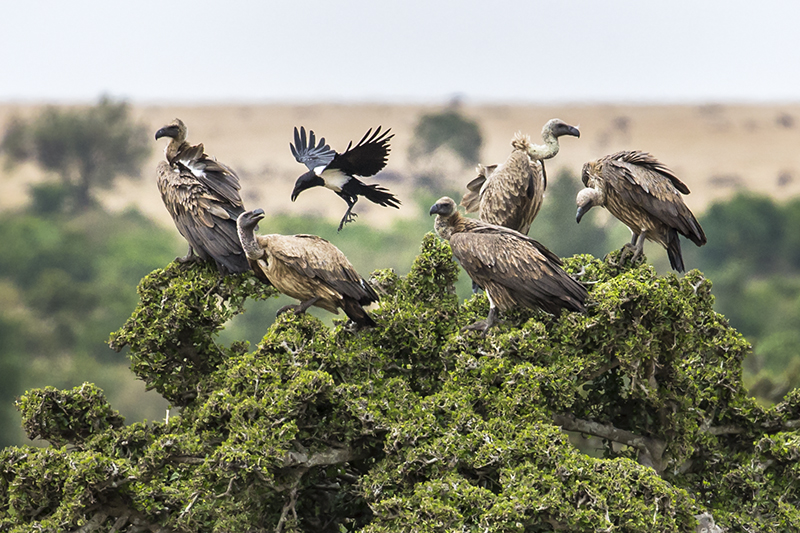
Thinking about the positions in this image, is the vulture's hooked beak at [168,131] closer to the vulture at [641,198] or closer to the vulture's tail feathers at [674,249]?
the vulture at [641,198]

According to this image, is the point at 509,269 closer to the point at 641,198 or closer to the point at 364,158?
the point at 641,198

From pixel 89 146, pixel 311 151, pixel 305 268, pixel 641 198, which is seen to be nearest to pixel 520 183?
pixel 641 198

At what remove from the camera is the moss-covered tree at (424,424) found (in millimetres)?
10000

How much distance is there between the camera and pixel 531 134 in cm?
8875

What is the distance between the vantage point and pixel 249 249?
11047mm

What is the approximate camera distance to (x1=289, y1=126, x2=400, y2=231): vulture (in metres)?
11.7

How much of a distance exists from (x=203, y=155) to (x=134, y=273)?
48.0 metres

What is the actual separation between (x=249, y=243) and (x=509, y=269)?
2577 millimetres

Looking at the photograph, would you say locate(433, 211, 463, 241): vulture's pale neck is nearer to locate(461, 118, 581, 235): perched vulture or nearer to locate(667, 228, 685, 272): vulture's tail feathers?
locate(461, 118, 581, 235): perched vulture

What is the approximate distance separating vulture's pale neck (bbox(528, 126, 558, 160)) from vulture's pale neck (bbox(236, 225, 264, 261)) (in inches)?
132

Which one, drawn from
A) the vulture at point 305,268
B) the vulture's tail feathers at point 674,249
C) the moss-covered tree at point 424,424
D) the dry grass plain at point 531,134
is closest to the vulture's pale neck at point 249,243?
the vulture at point 305,268

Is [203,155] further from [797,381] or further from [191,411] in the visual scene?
[797,381]

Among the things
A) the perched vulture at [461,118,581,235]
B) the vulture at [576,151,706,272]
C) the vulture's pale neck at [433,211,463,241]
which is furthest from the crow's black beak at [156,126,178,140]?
the vulture at [576,151,706,272]

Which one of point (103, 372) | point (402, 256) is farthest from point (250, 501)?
point (402, 256)
